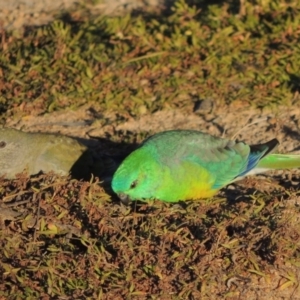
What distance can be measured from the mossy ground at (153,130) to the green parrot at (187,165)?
0.11 m

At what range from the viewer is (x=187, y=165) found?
5898 mm

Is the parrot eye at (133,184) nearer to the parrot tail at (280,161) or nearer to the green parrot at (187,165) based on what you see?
the green parrot at (187,165)

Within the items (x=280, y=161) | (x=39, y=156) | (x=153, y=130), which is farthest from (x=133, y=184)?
(x=153, y=130)

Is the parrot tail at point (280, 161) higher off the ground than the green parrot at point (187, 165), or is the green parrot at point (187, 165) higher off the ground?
the green parrot at point (187, 165)

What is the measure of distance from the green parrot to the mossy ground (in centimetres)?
11

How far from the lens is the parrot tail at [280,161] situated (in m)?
6.16

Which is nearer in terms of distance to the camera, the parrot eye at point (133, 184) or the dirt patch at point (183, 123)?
the parrot eye at point (133, 184)

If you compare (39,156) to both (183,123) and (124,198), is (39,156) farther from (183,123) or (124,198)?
(183,123)

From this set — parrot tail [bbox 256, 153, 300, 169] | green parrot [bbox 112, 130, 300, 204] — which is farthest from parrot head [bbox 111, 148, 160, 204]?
parrot tail [bbox 256, 153, 300, 169]

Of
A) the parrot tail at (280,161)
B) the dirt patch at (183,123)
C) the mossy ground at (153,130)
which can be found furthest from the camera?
the dirt patch at (183,123)

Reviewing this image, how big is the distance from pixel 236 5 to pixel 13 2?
2.32 m

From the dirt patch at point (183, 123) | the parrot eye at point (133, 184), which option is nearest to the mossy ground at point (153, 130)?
the dirt patch at point (183, 123)

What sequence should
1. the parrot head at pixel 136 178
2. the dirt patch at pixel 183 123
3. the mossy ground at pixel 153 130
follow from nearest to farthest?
the mossy ground at pixel 153 130 → the parrot head at pixel 136 178 → the dirt patch at pixel 183 123

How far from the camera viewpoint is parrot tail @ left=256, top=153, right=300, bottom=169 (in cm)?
616
